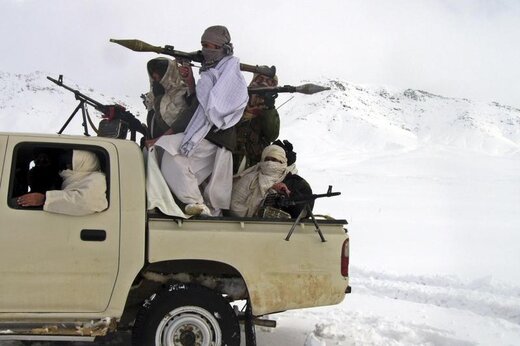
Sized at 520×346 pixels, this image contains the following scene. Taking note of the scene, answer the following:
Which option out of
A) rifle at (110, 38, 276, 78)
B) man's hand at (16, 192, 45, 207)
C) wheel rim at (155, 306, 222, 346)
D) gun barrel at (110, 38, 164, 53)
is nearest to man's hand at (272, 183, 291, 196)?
wheel rim at (155, 306, 222, 346)

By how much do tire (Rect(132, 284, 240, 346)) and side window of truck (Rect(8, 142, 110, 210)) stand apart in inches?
35.3

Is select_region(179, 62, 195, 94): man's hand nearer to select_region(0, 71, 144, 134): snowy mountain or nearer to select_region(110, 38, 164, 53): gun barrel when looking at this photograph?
select_region(110, 38, 164, 53): gun barrel

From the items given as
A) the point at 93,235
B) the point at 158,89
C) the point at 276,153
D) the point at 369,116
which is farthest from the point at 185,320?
the point at 369,116

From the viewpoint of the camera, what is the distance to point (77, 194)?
3.86 meters

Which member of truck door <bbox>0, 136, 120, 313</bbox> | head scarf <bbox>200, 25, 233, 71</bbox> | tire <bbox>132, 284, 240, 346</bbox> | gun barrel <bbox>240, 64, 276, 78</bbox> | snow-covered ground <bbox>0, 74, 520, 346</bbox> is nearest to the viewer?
truck door <bbox>0, 136, 120, 313</bbox>

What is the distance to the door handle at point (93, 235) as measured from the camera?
3.89 metres

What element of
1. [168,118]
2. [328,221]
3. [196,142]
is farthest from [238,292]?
[168,118]

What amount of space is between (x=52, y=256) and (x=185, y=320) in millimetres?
1096

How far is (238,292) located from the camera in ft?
14.6

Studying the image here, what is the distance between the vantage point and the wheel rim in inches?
163

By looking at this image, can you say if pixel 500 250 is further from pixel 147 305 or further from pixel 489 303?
pixel 147 305

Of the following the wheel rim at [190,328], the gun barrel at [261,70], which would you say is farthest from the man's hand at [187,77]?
the wheel rim at [190,328]

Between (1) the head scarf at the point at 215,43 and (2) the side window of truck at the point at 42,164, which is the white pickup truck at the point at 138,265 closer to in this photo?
(2) the side window of truck at the point at 42,164

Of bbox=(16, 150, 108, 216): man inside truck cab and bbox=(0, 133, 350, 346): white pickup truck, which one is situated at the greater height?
bbox=(16, 150, 108, 216): man inside truck cab
